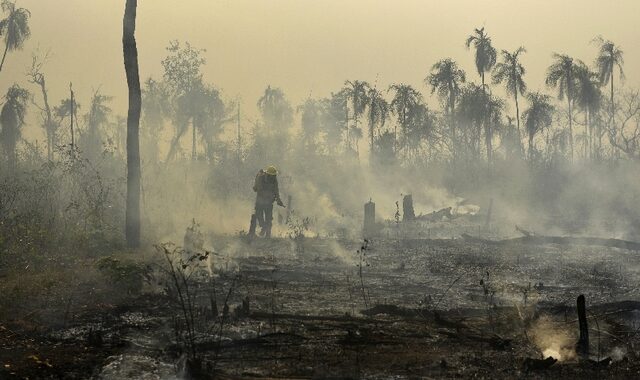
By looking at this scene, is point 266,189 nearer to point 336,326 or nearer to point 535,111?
point 336,326

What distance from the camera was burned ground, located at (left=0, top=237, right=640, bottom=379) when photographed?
Answer: 19.5ft

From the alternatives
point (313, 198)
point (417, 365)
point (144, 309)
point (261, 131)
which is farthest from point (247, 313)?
point (261, 131)

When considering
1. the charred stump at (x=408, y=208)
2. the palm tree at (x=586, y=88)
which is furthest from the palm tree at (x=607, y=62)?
the charred stump at (x=408, y=208)

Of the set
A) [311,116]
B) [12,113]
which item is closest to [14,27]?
[12,113]

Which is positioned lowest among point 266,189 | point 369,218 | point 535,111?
point 369,218

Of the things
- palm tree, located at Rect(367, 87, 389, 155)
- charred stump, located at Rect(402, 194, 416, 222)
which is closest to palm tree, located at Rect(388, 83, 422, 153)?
palm tree, located at Rect(367, 87, 389, 155)

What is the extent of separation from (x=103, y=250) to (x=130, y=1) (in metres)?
6.27

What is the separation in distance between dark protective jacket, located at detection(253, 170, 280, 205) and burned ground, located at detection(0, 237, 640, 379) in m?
4.81

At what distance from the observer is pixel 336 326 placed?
24.6 feet

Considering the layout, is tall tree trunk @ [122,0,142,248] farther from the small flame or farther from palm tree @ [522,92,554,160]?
palm tree @ [522,92,554,160]

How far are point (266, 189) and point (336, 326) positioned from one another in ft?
32.9

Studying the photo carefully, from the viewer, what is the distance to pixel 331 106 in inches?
2608

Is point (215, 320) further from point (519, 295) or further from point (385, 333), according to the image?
point (519, 295)

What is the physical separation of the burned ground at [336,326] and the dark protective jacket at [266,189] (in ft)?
15.8
